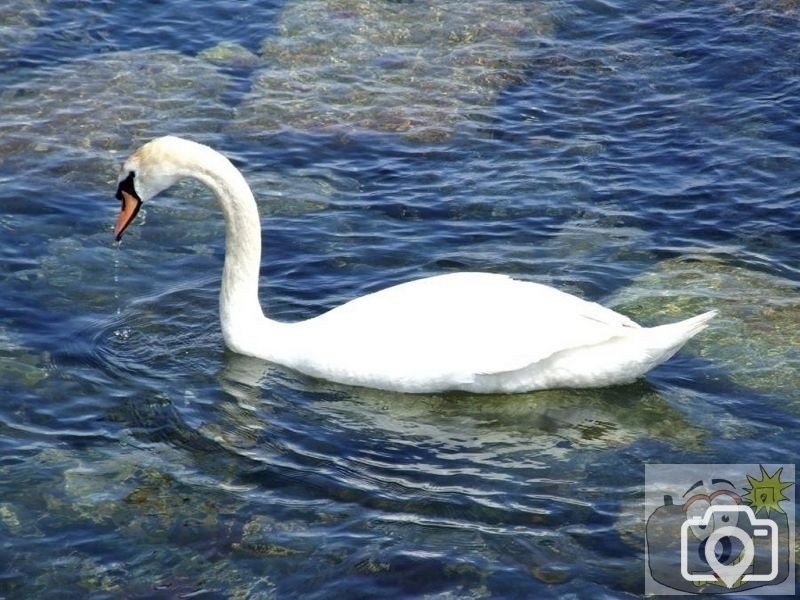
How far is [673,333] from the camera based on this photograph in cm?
829

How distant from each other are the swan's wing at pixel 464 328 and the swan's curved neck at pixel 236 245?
64cm

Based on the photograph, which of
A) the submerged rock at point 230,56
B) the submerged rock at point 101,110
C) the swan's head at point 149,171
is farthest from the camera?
the submerged rock at point 230,56

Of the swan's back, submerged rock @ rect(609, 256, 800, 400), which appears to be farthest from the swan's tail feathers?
submerged rock @ rect(609, 256, 800, 400)

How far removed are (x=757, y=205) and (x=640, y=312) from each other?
2.01m

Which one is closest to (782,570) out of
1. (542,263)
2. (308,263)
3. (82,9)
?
(542,263)

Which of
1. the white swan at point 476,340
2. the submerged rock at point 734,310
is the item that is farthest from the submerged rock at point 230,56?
the white swan at point 476,340

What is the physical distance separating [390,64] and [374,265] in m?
4.31

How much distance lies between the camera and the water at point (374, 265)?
7.11 metres

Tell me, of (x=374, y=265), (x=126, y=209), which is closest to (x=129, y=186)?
(x=126, y=209)

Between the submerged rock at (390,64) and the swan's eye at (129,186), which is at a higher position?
the submerged rock at (390,64)

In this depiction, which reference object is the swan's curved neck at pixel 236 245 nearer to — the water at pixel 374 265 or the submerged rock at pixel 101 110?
the water at pixel 374 265

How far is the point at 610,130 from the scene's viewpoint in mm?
12469

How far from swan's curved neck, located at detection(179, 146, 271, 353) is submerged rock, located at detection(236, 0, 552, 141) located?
354cm

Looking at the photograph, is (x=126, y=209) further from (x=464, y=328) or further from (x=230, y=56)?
(x=230, y=56)
